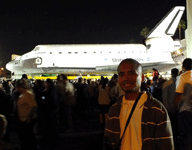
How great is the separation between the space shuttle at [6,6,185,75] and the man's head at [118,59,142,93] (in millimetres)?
21559

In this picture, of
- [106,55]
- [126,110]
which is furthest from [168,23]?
[126,110]

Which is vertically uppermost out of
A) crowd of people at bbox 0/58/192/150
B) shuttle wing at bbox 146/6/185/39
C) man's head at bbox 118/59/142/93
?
shuttle wing at bbox 146/6/185/39

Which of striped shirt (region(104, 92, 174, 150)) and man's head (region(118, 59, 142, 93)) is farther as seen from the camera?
man's head (region(118, 59, 142, 93))

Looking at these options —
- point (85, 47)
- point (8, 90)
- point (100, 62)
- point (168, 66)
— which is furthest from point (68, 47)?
point (8, 90)

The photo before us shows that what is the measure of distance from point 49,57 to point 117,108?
22.1 m

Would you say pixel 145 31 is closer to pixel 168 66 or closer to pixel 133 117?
pixel 168 66

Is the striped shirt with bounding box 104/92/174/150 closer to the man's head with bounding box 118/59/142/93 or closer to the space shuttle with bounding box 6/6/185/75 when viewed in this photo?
the man's head with bounding box 118/59/142/93

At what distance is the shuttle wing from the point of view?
23.4m

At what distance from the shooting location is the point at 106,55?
23594 millimetres

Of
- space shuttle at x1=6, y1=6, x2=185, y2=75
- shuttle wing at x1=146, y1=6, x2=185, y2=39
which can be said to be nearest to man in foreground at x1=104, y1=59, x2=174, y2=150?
space shuttle at x1=6, y1=6, x2=185, y2=75

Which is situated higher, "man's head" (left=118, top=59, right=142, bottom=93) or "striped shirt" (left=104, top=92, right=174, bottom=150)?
"man's head" (left=118, top=59, right=142, bottom=93)

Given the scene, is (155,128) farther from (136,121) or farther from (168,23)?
(168,23)

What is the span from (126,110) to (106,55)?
21.9 meters

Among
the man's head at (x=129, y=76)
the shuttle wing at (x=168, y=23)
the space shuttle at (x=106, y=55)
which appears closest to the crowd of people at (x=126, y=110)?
the man's head at (x=129, y=76)
